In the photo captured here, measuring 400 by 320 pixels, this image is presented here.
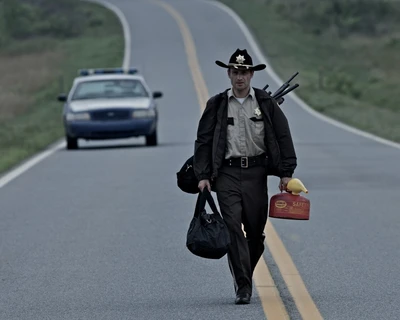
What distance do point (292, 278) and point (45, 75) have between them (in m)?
46.2

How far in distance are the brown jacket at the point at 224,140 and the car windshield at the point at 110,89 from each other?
1853cm

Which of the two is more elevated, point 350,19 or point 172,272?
point 172,272

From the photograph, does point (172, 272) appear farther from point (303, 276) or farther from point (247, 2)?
point (247, 2)

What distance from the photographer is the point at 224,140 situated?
28.1ft

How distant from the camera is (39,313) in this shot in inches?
328

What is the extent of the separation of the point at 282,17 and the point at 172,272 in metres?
67.1

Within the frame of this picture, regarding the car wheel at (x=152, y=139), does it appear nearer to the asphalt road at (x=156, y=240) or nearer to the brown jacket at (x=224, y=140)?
the asphalt road at (x=156, y=240)

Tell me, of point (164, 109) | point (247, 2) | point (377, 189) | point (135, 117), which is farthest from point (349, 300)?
point (247, 2)

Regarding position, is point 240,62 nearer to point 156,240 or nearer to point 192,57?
point 156,240

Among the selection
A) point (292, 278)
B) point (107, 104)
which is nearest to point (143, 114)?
point (107, 104)

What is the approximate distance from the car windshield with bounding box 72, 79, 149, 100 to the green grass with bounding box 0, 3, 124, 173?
56.3 inches

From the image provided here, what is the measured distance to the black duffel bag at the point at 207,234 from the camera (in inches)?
331

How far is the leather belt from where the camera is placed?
8.60m

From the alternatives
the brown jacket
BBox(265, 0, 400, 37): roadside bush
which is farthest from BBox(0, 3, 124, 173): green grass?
the brown jacket
